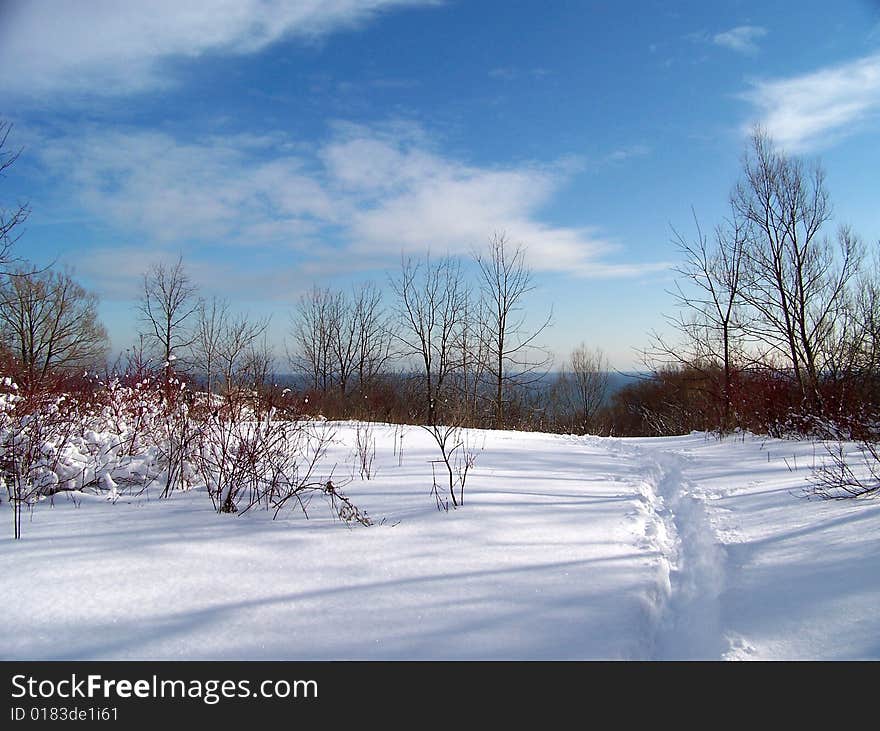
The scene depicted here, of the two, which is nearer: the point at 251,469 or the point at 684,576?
the point at 684,576

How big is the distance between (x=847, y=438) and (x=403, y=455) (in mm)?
8226

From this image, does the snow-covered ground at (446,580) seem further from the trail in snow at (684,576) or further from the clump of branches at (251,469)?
the clump of branches at (251,469)

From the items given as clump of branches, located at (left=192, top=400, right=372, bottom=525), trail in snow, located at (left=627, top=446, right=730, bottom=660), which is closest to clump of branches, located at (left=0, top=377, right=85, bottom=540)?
clump of branches, located at (left=192, top=400, right=372, bottom=525)

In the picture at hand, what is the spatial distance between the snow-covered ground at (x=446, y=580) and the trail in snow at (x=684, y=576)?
17mm

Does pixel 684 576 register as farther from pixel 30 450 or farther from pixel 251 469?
pixel 30 450

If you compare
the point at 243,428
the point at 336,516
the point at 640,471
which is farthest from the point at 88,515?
the point at 640,471

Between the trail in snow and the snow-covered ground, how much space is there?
2 centimetres

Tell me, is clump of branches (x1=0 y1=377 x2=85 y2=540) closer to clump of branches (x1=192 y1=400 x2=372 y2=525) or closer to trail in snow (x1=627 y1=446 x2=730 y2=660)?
clump of branches (x1=192 y1=400 x2=372 y2=525)

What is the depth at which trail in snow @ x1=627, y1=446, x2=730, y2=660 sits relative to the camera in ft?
8.68

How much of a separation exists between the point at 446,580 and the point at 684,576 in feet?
5.58

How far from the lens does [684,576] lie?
3.54 meters

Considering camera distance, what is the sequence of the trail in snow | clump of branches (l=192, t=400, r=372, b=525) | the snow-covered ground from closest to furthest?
1. the snow-covered ground
2. the trail in snow
3. clump of branches (l=192, t=400, r=372, b=525)

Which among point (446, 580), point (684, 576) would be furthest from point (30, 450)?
point (684, 576)
